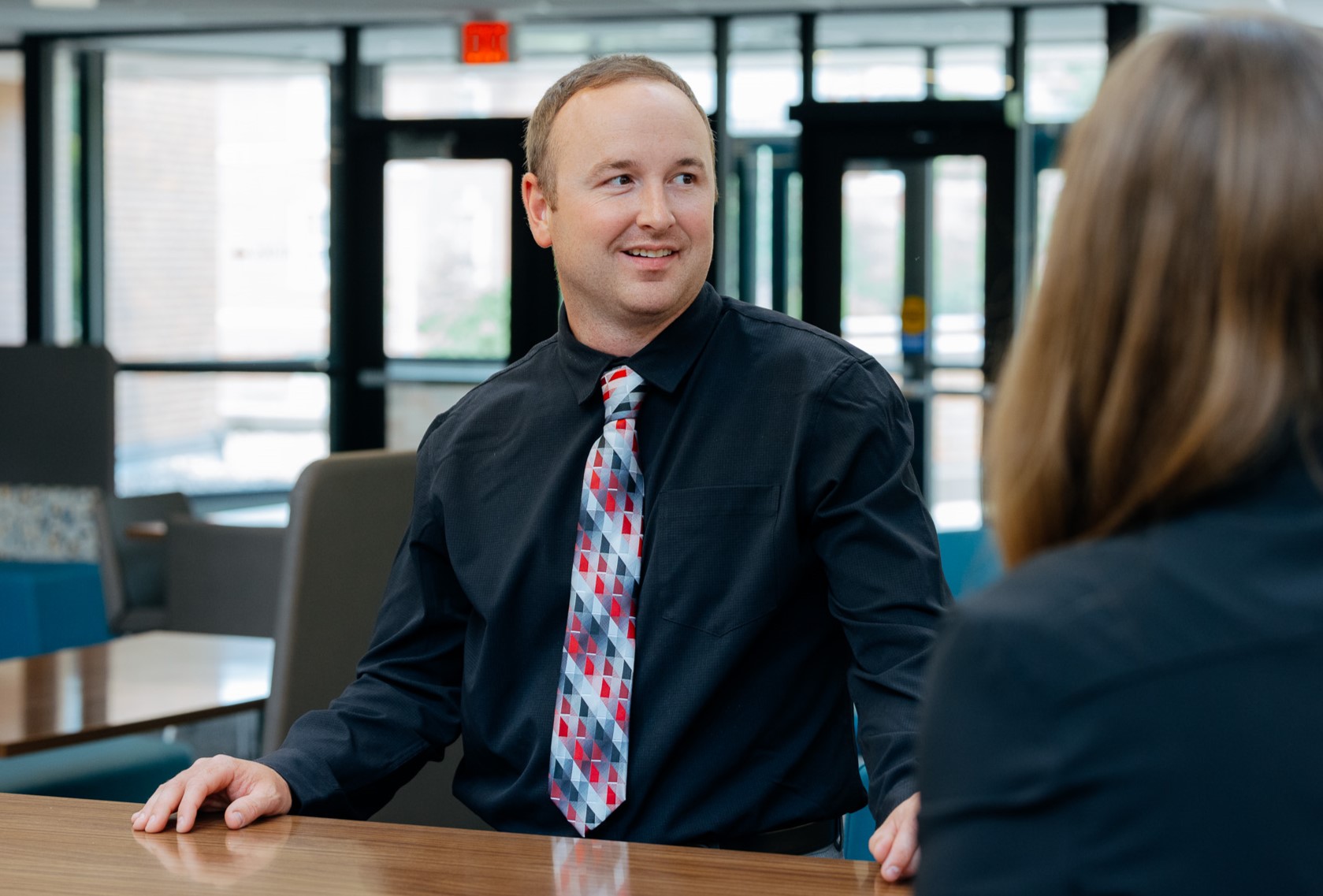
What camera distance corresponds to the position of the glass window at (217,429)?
7.89 metres

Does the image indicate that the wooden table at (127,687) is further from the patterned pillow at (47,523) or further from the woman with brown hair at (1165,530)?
the patterned pillow at (47,523)

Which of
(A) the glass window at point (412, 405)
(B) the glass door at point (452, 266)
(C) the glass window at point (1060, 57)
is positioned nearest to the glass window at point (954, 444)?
(C) the glass window at point (1060, 57)

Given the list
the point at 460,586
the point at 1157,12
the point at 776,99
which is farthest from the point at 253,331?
the point at 460,586

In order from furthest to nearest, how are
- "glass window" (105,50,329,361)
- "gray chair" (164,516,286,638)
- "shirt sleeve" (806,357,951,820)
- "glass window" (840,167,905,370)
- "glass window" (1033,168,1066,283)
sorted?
"glass window" (105,50,329,361)
"glass window" (840,167,905,370)
"gray chair" (164,516,286,638)
"shirt sleeve" (806,357,951,820)
"glass window" (1033,168,1066,283)

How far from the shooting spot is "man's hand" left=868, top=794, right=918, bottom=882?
3.69 feet

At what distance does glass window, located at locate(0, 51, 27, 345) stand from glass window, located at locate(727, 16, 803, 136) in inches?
170

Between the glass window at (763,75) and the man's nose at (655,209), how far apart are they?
18.6 feet

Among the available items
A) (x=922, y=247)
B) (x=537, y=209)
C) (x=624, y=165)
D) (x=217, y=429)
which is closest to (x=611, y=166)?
(x=624, y=165)

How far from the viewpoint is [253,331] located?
312 inches

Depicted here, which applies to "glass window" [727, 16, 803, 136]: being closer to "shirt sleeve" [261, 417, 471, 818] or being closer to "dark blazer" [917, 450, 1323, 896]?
"shirt sleeve" [261, 417, 471, 818]

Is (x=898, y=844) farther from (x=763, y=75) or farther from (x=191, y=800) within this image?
(x=763, y=75)

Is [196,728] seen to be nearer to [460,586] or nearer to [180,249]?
[180,249]

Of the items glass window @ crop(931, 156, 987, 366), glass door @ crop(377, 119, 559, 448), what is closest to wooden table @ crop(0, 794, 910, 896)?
glass window @ crop(931, 156, 987, 366)

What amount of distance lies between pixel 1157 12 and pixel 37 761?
237 inches
